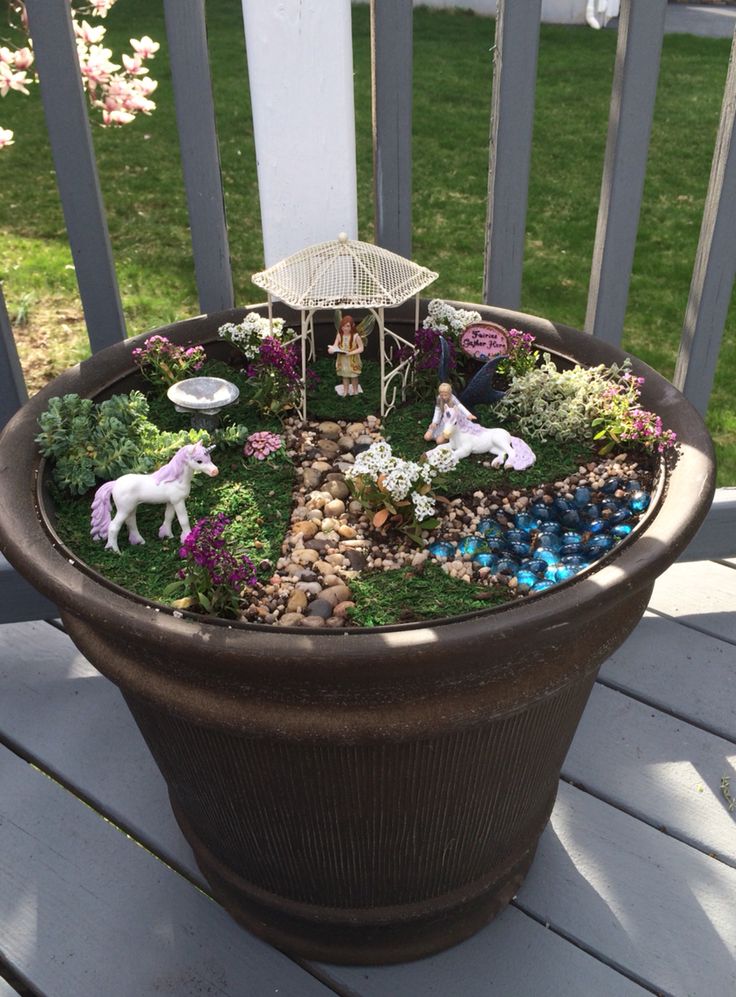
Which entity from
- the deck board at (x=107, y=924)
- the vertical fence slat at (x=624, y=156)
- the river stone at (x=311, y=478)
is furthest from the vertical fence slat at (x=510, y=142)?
the deck board at (x=107, y=924)

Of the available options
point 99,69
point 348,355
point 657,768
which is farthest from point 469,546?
point 99,69

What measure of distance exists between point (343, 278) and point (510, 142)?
0.42 meters

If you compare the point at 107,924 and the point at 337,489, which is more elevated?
the point at 337,489

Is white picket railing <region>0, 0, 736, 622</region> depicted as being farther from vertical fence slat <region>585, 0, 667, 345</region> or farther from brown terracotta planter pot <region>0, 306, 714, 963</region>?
brown terracotta planter pot <region>0, 306, 714, 963</region>

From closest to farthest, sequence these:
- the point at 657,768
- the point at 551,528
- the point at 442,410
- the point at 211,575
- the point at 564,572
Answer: the point at 211,575
the point at 564,572
the point at 551,528
the point at 442,410
the point at 657,768

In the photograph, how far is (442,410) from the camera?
140 centimetres

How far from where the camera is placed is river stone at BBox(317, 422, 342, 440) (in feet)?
4.99

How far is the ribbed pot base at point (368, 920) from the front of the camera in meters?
1.33

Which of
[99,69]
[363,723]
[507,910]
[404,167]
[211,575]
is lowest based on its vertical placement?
[507,910]

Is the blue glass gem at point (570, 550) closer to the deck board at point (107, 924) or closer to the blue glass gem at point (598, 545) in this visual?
the blue glass gem at point (598, 545)

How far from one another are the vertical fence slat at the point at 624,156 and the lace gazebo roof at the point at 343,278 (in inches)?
17.4

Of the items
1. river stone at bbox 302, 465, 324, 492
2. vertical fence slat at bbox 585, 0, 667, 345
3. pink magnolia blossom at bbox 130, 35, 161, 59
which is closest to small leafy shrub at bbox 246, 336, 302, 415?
river stone at bbox 302, 465, 324, 492

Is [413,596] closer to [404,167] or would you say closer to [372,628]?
[372,628]

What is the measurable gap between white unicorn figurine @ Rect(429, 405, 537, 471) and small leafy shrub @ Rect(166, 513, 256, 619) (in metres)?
0.41
